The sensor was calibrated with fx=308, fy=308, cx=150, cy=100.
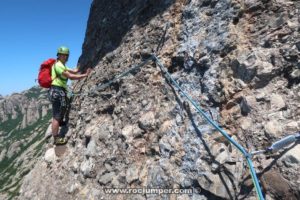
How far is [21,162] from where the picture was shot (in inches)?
7328

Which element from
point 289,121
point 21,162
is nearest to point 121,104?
point 289,121

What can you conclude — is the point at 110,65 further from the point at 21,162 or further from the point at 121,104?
the point at 21,162

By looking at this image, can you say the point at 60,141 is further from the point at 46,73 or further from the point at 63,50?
the point at 63,50

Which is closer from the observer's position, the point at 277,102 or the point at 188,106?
the point at 277,102

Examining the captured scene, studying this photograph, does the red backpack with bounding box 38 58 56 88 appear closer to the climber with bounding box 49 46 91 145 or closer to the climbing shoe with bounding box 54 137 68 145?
the climber with bounding box 49 46 91 145

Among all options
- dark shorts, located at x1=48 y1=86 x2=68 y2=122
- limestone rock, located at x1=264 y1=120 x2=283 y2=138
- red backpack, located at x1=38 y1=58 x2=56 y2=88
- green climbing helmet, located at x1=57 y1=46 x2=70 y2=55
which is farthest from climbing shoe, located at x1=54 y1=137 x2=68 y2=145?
limestone rock, located at x1=264 y1=120 x2=283 y2=138

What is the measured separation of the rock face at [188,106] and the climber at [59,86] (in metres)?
0.77

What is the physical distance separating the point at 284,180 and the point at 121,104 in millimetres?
6794

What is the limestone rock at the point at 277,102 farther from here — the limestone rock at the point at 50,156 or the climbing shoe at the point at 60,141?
the limestone rock at the point at 50,156

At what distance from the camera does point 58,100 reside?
44.2 feet

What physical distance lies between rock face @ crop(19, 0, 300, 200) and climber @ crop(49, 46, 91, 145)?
0.77 m

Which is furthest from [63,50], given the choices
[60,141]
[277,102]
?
[277,102]

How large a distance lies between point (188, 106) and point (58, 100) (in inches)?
272

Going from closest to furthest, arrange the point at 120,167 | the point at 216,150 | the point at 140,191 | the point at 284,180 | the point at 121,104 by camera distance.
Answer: the point at 284,180, the point at 216,150, the point at 140,191, the point at 120,167, the point at 121,104
